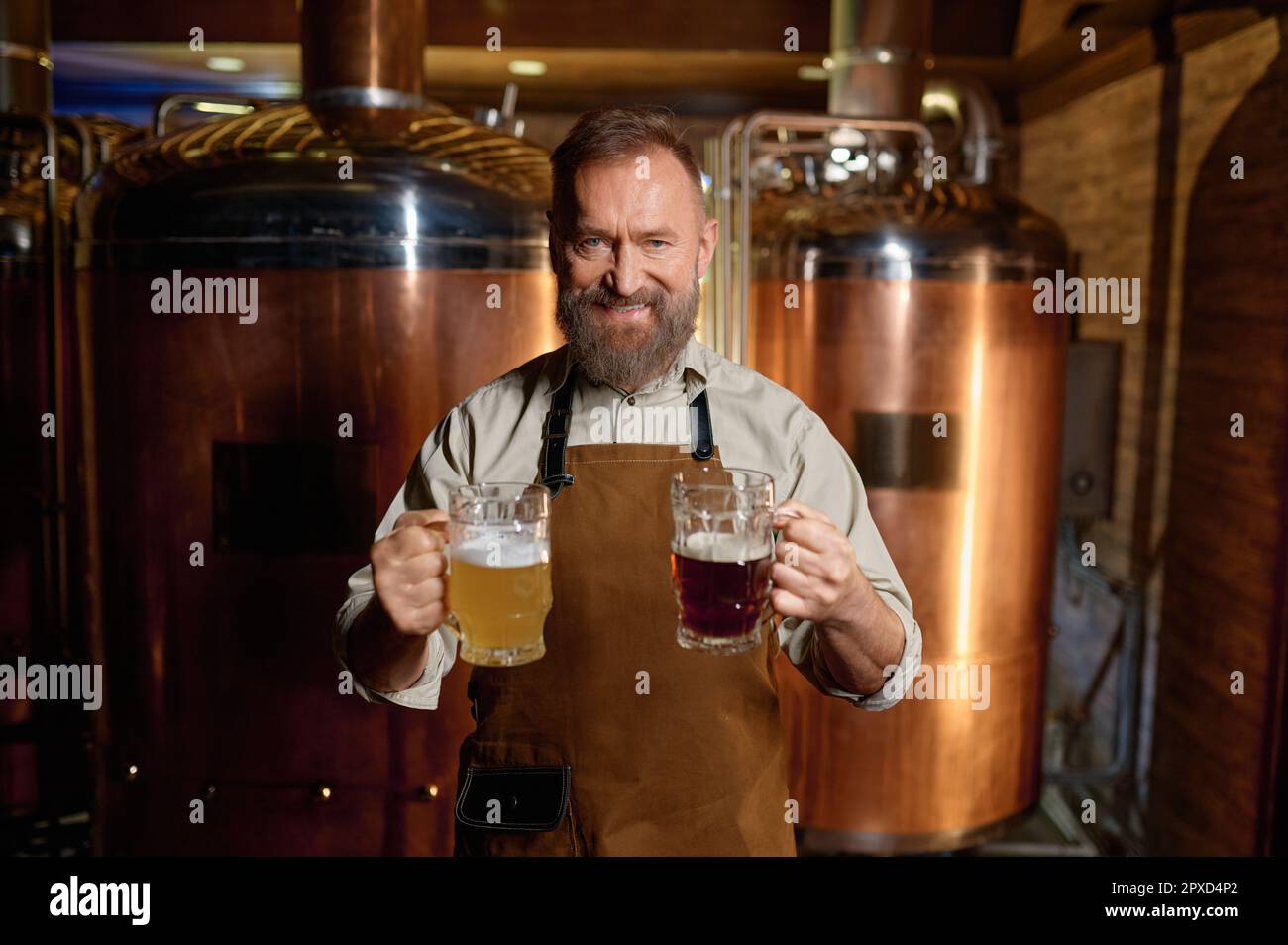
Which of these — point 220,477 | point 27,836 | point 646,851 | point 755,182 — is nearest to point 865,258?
point 755,182

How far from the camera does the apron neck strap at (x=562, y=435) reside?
75.1 inches

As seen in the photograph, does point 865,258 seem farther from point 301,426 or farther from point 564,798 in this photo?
point 564,798

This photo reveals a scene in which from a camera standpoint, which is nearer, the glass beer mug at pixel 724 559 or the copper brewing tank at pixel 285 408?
the glass beer mug at pixel 724 559

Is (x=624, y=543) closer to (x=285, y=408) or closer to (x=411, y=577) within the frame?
(x=411, y=577)

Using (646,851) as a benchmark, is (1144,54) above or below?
above

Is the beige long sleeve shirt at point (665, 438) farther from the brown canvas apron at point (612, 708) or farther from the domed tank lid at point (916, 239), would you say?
the domed tank lid at point (916, 239)

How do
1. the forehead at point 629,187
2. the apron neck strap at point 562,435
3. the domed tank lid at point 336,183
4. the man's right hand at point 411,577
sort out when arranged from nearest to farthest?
the man's right hand at point 411,577 < the forehead at point 629,187 < the apron neck strap at point 562,435 < the domed tank lid at point 336,183

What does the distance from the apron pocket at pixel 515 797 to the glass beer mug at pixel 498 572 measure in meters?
0.35

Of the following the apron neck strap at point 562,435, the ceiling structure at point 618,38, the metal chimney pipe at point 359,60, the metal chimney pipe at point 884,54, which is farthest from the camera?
the ceiling structure at point 618,38

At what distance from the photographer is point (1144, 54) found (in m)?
5.26

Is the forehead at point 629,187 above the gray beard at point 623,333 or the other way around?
above

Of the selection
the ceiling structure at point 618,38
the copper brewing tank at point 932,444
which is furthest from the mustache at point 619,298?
the ceiling structure at point 618,38

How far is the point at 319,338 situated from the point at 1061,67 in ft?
16.4
